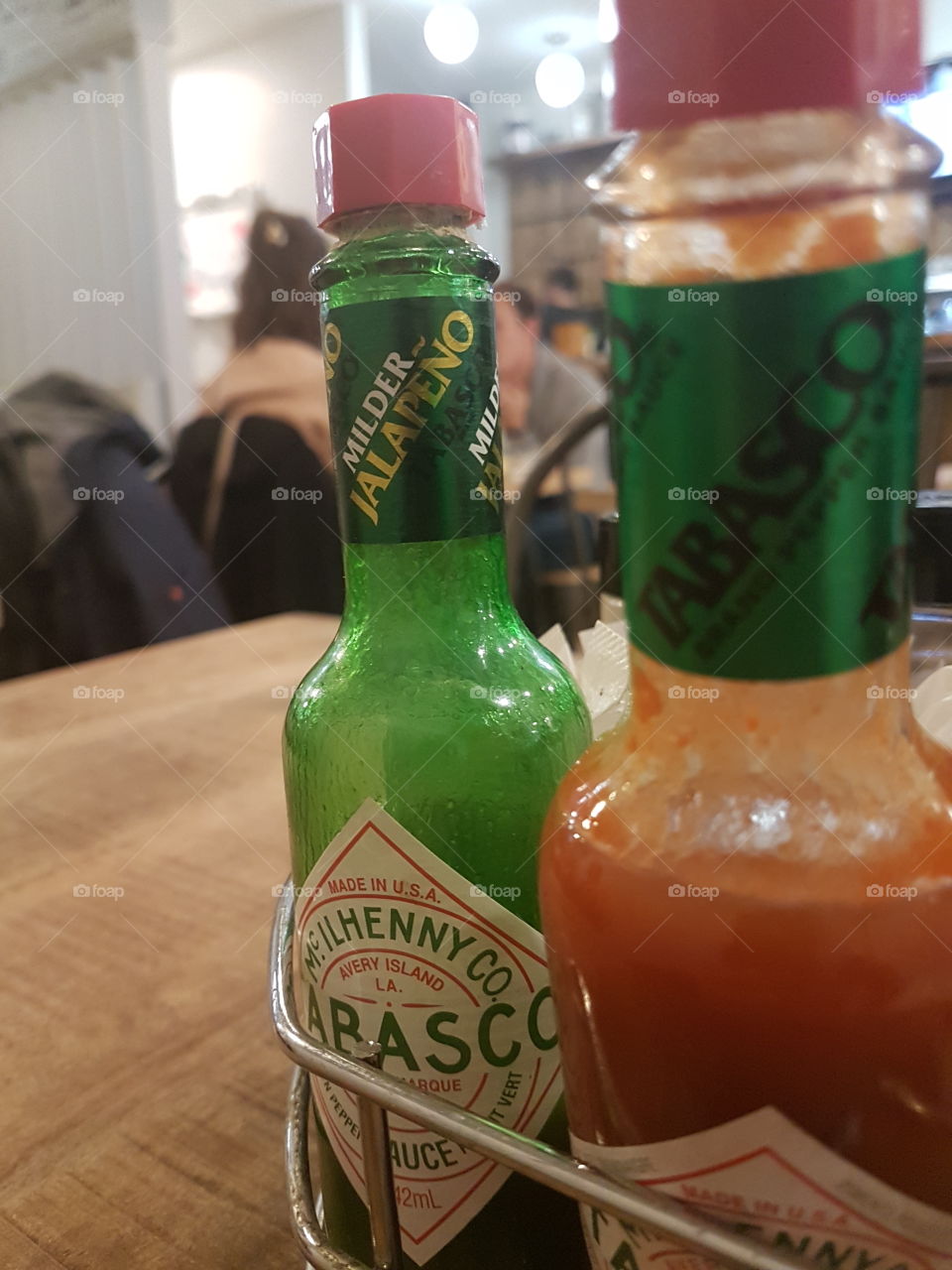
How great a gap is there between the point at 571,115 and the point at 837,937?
5.52 metres

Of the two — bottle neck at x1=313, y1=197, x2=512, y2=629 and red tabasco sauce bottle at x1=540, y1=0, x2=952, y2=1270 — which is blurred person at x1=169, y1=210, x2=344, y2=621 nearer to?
bottle neck at x1=313, y1=197, x2=512, y2=629

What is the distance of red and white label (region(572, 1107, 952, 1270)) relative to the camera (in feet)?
0.73

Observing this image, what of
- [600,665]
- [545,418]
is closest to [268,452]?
[545,418]

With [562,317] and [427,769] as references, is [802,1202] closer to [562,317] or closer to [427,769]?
[427,769]

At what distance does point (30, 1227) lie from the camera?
40cm

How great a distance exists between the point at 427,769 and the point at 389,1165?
12 centimetres

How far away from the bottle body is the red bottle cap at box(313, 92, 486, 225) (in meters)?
0.02

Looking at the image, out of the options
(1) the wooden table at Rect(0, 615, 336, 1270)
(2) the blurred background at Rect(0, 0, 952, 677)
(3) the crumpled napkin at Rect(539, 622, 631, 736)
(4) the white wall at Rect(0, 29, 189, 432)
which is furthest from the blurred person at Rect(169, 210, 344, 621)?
(3) the crumpled napkin at Rect(539, 622, 631, 736)

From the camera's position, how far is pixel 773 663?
0.22 m

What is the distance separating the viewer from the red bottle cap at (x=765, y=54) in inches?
7.4

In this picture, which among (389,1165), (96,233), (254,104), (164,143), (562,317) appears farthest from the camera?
(254,104)

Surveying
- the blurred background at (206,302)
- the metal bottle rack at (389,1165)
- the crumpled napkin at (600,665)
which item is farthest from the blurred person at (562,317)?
the metal bottle rack at (389,1165)

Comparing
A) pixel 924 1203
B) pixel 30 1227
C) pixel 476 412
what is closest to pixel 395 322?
pixel 476 412

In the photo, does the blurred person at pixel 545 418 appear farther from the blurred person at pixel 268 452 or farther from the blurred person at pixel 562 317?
the blurred person at pixel 562 317
